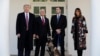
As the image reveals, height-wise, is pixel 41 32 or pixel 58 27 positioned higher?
pixel 58 27

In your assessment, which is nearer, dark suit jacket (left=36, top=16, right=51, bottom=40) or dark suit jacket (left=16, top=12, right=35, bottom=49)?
dark suit jacket (left=16, top=12, right=35, bottom=49)

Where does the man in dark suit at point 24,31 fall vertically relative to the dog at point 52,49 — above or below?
above

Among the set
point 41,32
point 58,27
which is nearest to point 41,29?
point 41,32

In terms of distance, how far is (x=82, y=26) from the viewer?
9.73 meters

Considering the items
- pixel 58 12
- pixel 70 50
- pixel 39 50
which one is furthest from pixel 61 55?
pixel 70 50
